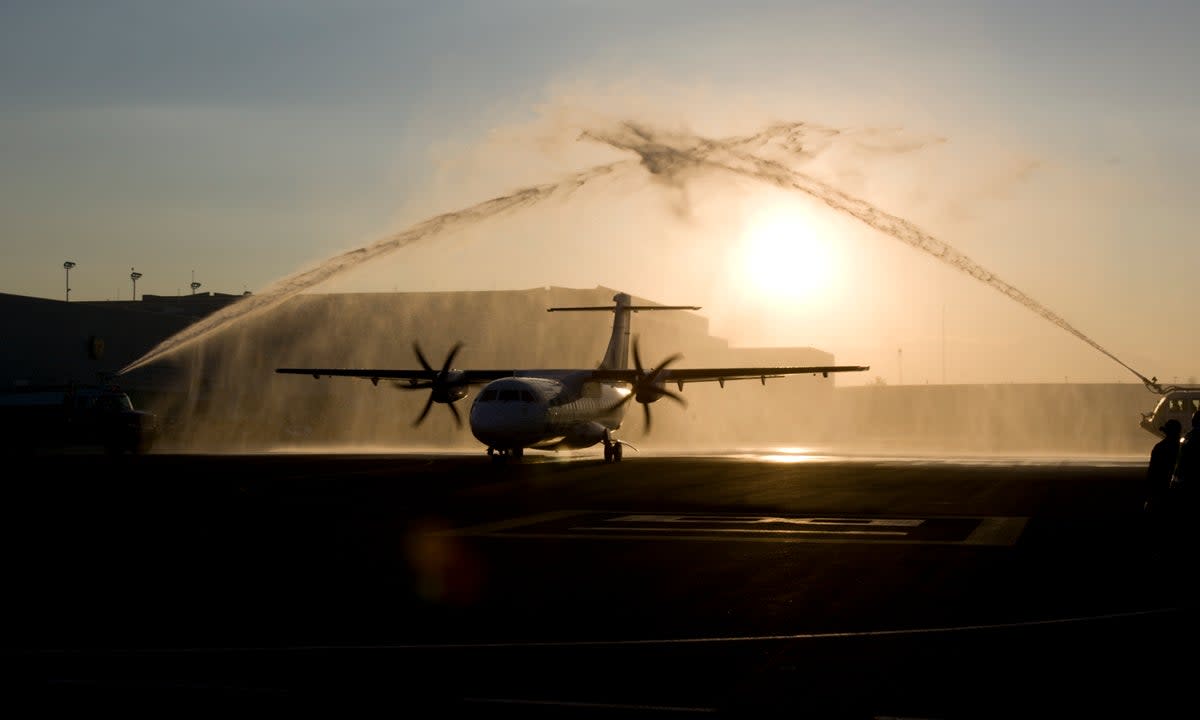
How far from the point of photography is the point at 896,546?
67.3 ft

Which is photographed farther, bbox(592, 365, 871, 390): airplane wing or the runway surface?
bbox(592, 365, 871, 390): airplane wing

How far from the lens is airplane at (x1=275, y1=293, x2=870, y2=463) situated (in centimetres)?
4434

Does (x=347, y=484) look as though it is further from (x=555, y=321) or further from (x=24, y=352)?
(x=555, y=321)

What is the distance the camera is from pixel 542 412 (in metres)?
45.3

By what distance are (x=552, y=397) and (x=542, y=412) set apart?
3.68 ft

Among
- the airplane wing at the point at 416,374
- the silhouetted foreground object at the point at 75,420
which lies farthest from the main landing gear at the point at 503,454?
the silhouetted foreground object at the point at 75,420

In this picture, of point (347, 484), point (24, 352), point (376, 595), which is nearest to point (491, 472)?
point (347, 484)

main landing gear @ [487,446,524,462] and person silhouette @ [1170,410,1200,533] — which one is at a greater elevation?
person silhouette @ [1170,410,1200,533]

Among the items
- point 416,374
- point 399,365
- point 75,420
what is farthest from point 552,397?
point 399,365

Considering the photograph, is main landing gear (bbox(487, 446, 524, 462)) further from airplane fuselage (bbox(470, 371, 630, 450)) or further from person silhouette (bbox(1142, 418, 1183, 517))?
person silhouette (bbox(1142, 418, 1183, 517))

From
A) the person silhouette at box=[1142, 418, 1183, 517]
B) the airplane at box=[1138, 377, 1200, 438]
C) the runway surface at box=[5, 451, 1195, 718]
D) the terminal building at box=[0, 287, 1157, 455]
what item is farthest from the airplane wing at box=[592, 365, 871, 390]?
the person silhouette at box=[1142, 418, 1183, 517]

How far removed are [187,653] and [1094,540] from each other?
16.2m

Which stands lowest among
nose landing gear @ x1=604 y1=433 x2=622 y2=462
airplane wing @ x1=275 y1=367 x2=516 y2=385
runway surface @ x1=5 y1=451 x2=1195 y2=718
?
nose landing gear @ x1=604 y1=433 x2=622 y2=462

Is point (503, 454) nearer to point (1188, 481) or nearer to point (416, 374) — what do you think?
point (416, 374)
